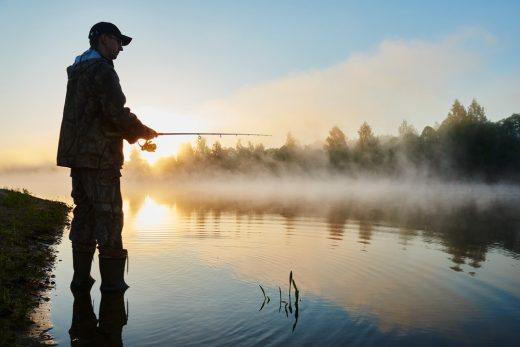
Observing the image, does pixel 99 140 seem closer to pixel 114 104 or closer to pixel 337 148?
pixel 114 104

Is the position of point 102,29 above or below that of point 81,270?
above

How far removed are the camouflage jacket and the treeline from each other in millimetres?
100654

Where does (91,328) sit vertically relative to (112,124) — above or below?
below

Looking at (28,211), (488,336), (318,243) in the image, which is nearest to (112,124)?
(488,336)

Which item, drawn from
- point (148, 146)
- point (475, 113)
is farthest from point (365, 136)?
point (148, 146)

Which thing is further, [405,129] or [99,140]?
[405,129]

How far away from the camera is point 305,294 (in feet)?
22.9

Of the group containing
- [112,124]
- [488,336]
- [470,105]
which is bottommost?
[488,336]

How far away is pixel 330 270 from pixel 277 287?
192cm

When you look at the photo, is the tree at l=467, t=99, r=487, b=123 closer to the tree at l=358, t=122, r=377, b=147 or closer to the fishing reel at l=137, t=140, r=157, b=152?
the tree at l=358, t=122, r=377, b=147

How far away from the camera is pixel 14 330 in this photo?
16.5 feet

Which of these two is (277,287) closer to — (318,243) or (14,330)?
(14,330)

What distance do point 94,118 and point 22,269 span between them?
10.1ft

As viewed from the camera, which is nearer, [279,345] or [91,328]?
[279,345]
